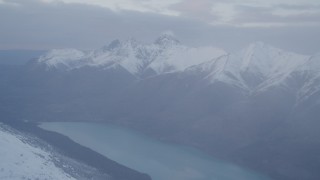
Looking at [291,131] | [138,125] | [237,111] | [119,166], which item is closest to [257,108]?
[237,111]

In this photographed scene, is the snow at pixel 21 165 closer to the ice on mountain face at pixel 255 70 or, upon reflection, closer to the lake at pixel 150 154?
the lake at pixel 150 154

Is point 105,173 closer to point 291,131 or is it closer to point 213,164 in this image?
point 213,164

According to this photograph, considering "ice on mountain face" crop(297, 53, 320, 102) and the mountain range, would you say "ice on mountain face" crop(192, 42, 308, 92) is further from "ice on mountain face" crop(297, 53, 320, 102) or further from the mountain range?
"ice on mountain face" crop(297, 53, 320, 102)

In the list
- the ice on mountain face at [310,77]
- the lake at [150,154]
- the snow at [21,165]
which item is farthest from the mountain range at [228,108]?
the snow at [21,165]

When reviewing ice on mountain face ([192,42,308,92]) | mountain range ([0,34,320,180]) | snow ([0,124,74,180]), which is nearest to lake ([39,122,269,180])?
mountain range ([0,34,320,180])

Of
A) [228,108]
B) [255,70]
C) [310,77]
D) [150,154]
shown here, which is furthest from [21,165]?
[255,70]

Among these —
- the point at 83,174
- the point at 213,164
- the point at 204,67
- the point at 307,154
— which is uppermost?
the point at 204,67

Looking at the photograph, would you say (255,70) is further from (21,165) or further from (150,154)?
(21,165)
